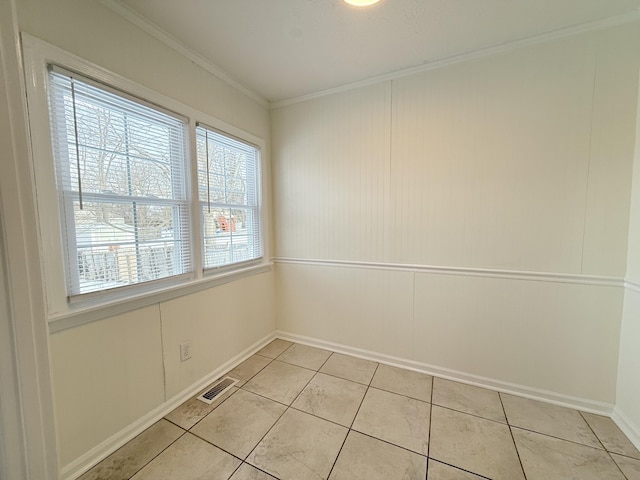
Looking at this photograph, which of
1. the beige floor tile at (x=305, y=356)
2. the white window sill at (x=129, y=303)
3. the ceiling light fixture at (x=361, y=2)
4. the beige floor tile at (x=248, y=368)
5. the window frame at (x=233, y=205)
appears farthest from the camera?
the beige floor tile at (x=305, y=356)

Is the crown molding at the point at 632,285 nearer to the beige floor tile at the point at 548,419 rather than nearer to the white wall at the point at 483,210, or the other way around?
the white wall at the point at 483,210

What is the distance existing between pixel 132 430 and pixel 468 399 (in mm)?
2238

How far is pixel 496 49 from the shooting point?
72.4 inches

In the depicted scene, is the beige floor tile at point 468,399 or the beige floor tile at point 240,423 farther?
the beige floor tile at point 468,399

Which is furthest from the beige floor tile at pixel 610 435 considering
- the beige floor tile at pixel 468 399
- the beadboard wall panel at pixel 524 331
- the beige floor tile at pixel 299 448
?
the beige floor tile at pixel 299 448

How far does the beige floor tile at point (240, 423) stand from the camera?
1.52 meters

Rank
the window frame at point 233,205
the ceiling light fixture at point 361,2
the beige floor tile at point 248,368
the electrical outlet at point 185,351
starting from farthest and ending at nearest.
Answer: the beige floor tile at point 248,368 → the window frame at point 233,205 → the electrical outlet at point 185,351 → the ceiling light fixture at point 361,2

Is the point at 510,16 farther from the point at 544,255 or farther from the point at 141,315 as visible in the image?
the point at 141,315

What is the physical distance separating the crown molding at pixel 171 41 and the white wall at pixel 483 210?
58cm

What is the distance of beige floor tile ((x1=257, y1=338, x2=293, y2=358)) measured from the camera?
253cm

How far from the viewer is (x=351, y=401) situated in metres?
1.87

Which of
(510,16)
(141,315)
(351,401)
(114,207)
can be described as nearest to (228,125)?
(114,207)

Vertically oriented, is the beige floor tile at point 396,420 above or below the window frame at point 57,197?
below

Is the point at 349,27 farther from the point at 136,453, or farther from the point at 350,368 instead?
the point at 136,453
